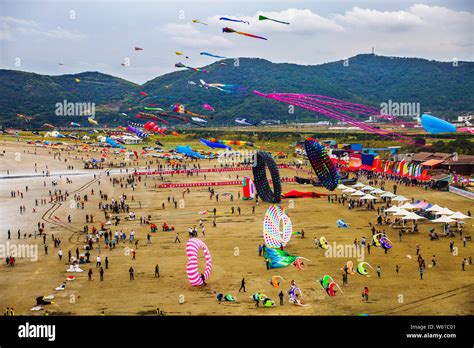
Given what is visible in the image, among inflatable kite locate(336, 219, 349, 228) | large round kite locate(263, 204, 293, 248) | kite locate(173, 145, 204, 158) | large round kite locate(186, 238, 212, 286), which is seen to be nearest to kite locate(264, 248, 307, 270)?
large round kite locate(263, 204, 293, 248)

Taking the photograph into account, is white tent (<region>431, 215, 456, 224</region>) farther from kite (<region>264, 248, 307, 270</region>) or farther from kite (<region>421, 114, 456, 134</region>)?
kite (<region>264, 248, 307, 270</region>)

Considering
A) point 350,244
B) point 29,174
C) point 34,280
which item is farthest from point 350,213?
point 29,174

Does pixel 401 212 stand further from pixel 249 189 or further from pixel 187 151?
pixel 187 151

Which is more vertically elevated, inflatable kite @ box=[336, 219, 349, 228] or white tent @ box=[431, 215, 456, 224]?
white tent @ box=[431, 215, 456, 224]

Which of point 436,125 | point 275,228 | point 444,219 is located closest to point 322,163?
point 436,125

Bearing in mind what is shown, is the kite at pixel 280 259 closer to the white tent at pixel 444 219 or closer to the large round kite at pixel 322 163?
the white tent at pixel 444 219
